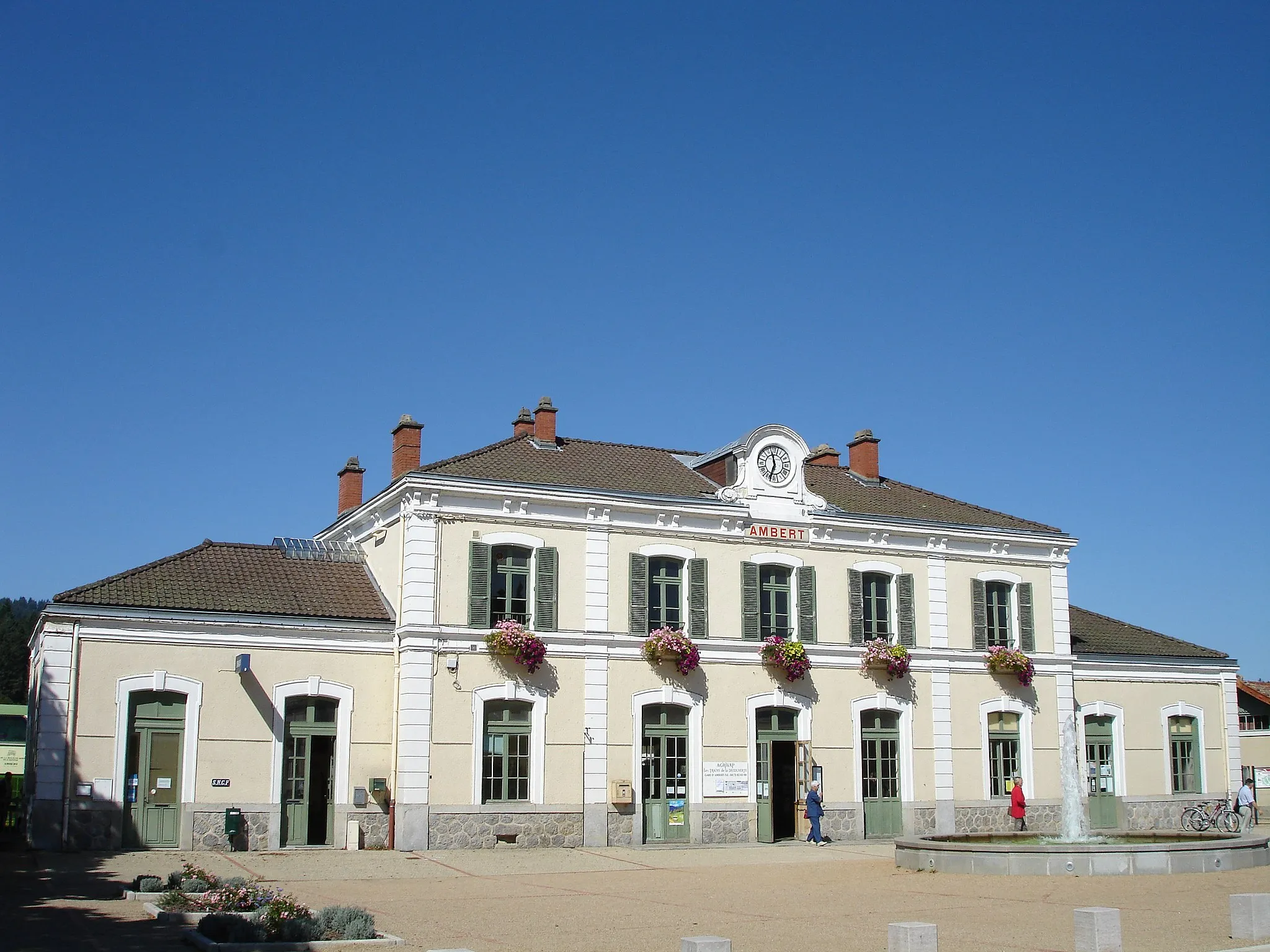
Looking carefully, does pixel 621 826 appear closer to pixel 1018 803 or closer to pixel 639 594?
pixel 639 594

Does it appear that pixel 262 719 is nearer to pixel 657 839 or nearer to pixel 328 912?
pixel 657 839

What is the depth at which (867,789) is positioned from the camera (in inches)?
1107

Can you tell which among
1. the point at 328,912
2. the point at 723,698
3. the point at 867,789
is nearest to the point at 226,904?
the point at 328,912

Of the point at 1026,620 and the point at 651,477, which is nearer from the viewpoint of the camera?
the point at 651,477

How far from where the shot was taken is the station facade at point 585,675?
22953 mm

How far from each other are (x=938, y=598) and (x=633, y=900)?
1476 centimetres

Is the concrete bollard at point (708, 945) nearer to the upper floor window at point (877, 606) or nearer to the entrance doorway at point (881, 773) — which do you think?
the entrance doorway at point (881, 773)

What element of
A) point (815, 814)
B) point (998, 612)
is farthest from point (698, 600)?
point (998, 612)

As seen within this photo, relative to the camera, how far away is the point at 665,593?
26750 millimetres

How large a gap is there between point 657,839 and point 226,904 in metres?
13.0

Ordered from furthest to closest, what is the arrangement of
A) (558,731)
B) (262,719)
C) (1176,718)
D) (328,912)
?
(1176,718), (558,731), (262,719), (328,912)

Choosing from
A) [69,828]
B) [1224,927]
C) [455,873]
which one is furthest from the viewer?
[69,828]

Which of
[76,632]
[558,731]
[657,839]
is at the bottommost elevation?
[657,839]

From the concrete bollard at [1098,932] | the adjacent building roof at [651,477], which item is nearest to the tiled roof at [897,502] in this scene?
the adjacent building roof at [651,477]
